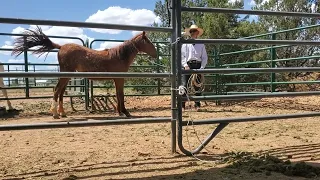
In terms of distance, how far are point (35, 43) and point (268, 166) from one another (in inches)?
214

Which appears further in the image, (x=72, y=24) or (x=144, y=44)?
(x=144, y=44)

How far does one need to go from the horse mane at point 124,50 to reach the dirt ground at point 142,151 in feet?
6.96

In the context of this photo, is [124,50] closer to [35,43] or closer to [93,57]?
[93,57]

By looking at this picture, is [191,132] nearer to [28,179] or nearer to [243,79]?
[28,179]

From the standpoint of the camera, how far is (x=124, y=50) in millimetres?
6812

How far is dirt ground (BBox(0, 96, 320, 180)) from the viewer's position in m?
2.73

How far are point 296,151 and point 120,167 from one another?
191 centimetres

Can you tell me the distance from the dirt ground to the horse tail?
7.03ft

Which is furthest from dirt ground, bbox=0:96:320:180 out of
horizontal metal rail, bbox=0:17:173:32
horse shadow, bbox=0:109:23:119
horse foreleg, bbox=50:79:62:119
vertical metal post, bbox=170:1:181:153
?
horse shadow, bbox=0:109:23:119

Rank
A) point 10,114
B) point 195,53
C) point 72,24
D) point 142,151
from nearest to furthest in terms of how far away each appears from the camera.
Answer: point 72,24, point 142,151, point 195,53, point 10,114

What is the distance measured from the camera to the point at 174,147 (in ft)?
11.0

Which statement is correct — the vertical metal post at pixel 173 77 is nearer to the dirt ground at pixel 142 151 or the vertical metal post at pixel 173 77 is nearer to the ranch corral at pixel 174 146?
the ranch corral at pixel 174 146

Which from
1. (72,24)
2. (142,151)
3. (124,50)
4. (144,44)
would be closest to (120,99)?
(124,50)

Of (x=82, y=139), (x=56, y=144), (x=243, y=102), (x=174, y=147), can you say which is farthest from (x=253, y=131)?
(x=243, y=102)
